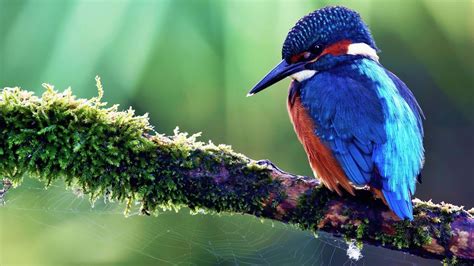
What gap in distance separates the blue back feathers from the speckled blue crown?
160 mm

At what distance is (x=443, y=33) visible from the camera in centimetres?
530

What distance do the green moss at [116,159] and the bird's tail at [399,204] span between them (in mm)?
379

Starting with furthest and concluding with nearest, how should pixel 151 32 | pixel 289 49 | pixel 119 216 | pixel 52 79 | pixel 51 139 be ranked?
pixel 119 216 < pixel 151 32 < pixel 52 79 < pixel 289 49 < pixel 51 139

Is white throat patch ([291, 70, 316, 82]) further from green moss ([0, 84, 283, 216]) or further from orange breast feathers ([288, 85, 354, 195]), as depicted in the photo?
green moss ([0, 84, 283, 216])

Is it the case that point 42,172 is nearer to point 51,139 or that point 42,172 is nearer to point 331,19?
point 51,139

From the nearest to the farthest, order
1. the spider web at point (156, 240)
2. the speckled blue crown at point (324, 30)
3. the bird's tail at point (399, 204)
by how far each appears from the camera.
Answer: the bird's tail at point (399, 204), the speckled blue crown at point (324, 30), the spider web at point (156, 240)

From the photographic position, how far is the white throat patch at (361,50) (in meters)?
2.81

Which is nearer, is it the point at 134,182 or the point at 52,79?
the point at 134,182

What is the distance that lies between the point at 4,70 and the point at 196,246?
1.79 m

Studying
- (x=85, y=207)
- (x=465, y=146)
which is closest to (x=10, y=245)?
(x=85, y=207)

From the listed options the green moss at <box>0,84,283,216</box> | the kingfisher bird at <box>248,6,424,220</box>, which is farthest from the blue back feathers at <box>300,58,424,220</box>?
the green moss at <box>0,84,283,216</box>

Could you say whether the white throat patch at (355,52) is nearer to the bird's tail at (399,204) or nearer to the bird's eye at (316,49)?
the bird's eye at (316,49)

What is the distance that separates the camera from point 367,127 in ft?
8.18

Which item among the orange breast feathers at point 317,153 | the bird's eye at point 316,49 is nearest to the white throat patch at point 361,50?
the bird's eye at point 316,49
